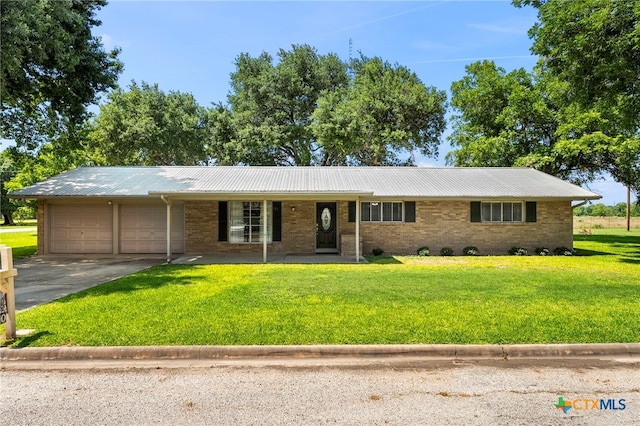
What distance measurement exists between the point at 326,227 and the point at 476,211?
5.86m

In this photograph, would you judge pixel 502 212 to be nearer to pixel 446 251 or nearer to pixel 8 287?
pixel 446 251

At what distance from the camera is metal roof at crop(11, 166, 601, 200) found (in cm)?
1479

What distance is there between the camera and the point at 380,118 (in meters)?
28.8

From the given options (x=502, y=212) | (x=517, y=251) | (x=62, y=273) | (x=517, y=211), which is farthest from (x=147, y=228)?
(x=517, y=211)

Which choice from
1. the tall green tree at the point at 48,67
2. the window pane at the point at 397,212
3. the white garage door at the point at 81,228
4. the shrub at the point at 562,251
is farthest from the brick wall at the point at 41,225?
the shrub at the point at 562,251

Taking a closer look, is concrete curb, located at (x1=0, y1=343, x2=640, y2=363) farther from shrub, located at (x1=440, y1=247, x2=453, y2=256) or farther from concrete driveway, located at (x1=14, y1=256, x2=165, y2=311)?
shrub, located at (x1=440, y1=247, x2=453, y2=256)

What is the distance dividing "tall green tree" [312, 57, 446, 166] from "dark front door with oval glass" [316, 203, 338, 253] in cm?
1246

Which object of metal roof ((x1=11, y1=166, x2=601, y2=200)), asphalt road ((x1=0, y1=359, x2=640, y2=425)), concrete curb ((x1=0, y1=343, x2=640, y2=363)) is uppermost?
metal roof ((x1=11, y1=166, x2=601, y2=200))

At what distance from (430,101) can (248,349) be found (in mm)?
27209

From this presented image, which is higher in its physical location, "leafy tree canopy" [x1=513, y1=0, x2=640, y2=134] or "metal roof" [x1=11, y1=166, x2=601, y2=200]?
"leafy tree canopy" [x1=513, y1=0, x2=640, y2=134]

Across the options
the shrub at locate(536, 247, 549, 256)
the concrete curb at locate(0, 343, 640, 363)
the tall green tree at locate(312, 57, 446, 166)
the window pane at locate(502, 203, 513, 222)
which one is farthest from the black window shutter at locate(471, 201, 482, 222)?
the tall green tree at locate(312, 57, 446, 166)

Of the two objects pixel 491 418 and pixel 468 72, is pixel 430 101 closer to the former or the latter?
pixel 468 72

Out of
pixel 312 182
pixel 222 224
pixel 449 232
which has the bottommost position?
pixel 449 232

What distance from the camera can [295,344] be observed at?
488 cm
